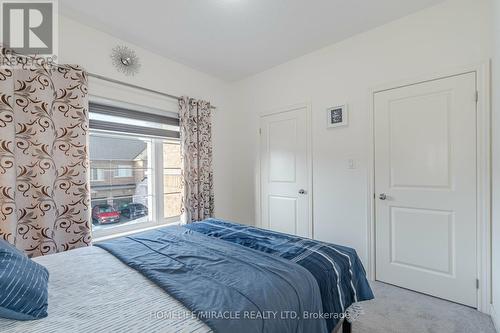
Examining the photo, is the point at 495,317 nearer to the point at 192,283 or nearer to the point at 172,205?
the point at 192,283

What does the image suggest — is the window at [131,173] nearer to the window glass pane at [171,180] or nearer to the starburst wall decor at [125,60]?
the window glass pane at [171,180]

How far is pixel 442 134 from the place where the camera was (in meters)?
2.04

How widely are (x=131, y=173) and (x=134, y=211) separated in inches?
17.9

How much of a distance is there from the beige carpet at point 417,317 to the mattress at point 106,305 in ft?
4.89

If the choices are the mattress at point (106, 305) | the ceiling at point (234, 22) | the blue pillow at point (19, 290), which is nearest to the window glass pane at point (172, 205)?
the mattress at point (106, 305)

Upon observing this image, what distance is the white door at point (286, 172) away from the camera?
9.66 feet

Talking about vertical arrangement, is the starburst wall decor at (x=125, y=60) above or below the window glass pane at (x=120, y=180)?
above

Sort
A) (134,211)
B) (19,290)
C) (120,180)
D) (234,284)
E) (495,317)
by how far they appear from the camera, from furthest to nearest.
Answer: (134,211) → (120,180) → (495,317) → (234,284) → (19,290)

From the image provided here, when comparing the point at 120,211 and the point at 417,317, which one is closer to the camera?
the point at 417,317

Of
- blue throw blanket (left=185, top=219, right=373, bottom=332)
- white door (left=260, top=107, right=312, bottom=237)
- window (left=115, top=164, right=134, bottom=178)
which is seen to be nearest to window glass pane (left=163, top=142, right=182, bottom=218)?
window (left=115, top=164, right=134, bottom=178)

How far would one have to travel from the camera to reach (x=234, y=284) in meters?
1.07

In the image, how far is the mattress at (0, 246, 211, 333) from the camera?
807 millimetres

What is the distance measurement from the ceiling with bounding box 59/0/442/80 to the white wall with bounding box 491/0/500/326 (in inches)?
27.8

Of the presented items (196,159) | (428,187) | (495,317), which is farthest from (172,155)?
(495,317)
